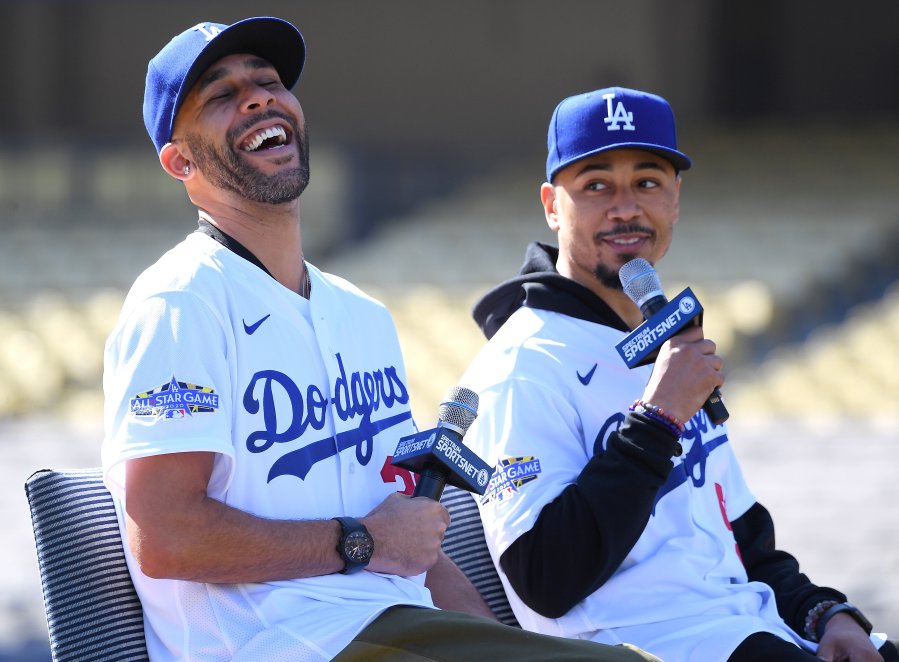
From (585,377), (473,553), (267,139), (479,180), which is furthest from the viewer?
(479,180)

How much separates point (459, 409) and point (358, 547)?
31 cm

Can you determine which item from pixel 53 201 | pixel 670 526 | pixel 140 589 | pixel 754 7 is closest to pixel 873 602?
pixel 670 526

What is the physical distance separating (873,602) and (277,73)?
158 inches

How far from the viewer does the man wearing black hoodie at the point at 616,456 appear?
256 cm

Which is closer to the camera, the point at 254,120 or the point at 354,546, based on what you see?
the point at 354,546

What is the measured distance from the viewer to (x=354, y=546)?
2.27 m

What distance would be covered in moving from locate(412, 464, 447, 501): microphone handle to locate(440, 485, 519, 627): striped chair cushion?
0.54 metres

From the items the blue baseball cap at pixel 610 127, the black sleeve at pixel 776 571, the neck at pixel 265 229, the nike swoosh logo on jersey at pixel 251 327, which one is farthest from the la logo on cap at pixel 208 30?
the black sleeve at pixel 776 571

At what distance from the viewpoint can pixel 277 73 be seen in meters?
2.72

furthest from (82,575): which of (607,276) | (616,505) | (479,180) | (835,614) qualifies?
(479,180)

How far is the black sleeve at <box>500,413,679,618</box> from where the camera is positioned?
2.54 metres

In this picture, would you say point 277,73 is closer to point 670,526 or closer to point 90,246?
point 670,526

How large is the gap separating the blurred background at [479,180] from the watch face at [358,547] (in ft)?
21.9

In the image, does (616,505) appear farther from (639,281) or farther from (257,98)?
(257,98)
